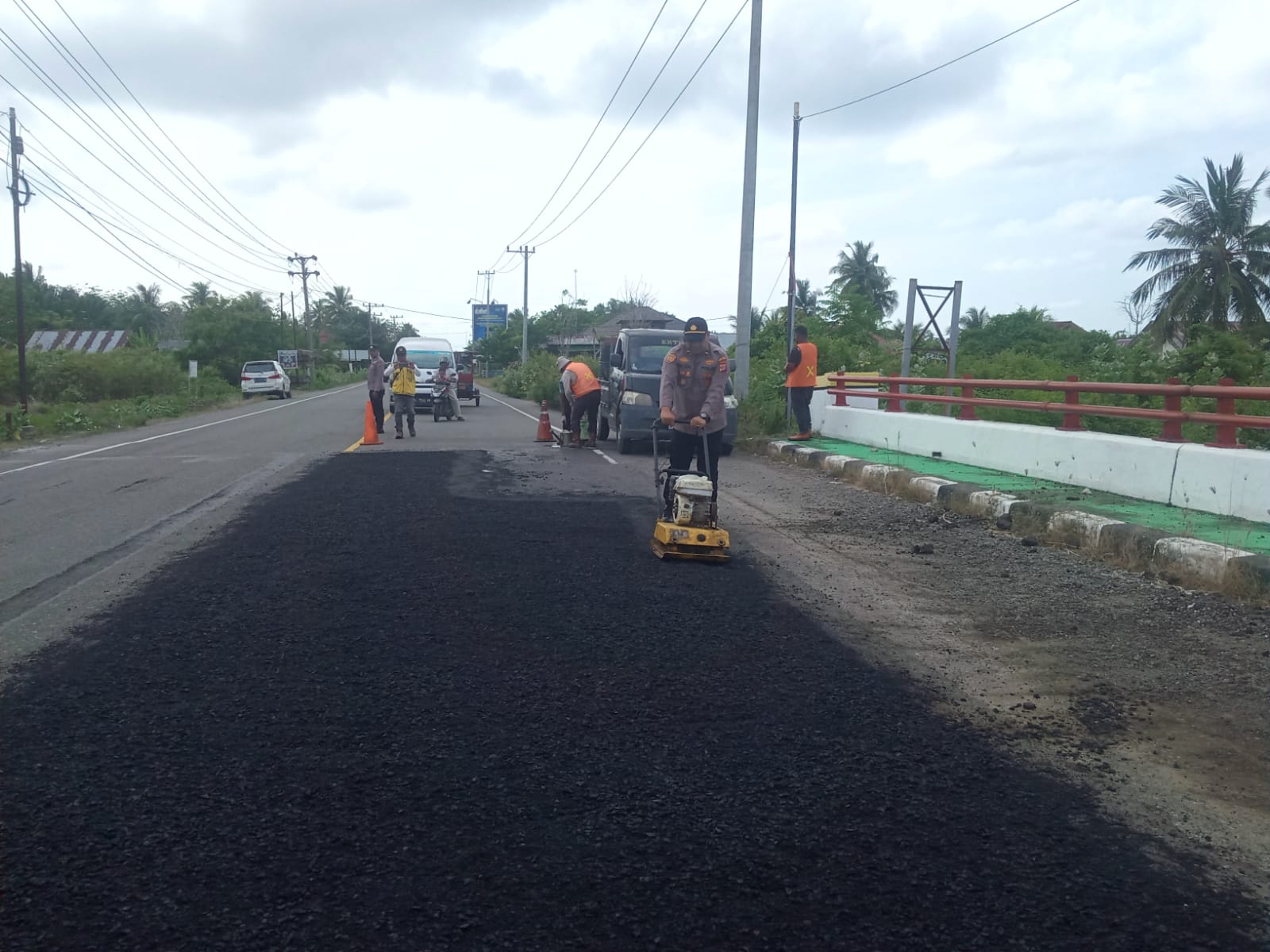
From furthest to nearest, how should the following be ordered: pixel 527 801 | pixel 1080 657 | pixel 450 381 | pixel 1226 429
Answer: pixel 450 381 < pixel 1226 429 < pixel 1080 657 < pixel 527 801

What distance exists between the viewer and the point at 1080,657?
5.57 meters

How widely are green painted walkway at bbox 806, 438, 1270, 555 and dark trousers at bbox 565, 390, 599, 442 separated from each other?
5.16 m

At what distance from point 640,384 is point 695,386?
8.28 metres

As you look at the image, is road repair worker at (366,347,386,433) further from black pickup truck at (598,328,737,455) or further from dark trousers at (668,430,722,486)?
dark trousers at (668,430,722,486)

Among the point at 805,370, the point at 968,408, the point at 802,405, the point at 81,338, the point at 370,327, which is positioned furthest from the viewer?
the point at 370,327

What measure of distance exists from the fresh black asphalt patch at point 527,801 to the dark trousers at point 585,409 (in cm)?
1147

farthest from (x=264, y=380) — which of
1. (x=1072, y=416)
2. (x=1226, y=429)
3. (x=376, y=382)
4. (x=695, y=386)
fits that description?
(x=1226, y=429)

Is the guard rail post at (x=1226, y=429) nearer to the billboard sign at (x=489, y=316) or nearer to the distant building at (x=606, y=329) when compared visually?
the distant building at (x=606, y=329)

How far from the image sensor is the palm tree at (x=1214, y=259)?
3975cm

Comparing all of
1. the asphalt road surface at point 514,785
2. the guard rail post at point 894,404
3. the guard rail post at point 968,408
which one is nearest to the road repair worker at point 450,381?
the guard rail post at point 894,404

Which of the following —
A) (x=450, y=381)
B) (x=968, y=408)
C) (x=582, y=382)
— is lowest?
(x=450, y=381)

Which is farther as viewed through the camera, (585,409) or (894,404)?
(585,409)

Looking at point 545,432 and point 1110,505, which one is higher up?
point 1110,505

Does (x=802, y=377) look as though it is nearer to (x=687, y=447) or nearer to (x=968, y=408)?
(x=968, y=408)
